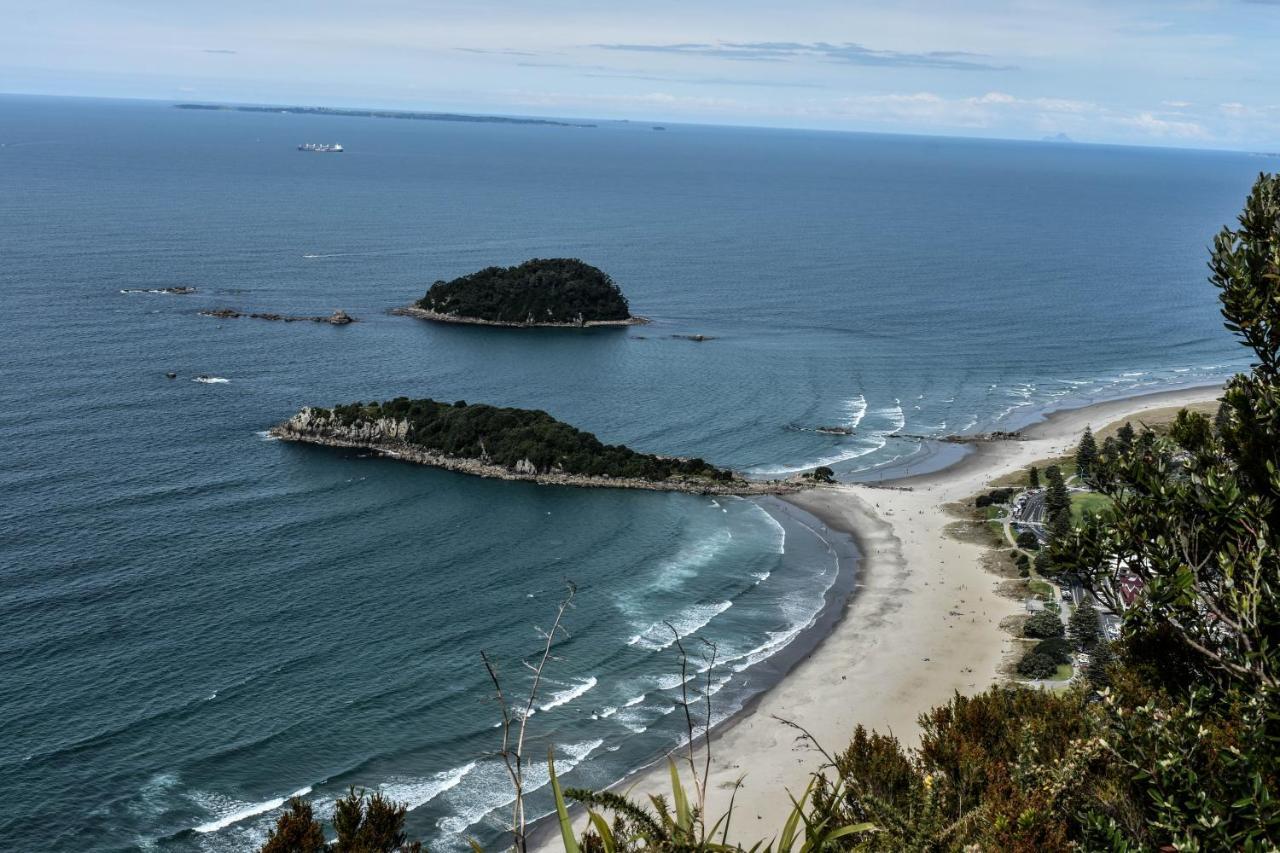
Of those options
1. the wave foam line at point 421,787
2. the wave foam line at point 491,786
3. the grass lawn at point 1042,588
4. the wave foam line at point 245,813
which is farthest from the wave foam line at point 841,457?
the wave foam line at point 245,813

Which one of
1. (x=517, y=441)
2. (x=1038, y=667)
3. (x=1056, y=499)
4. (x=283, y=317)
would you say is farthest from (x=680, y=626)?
(x=283, y=317)

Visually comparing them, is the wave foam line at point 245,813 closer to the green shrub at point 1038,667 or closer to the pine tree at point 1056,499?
the green shrub at point 1038,667

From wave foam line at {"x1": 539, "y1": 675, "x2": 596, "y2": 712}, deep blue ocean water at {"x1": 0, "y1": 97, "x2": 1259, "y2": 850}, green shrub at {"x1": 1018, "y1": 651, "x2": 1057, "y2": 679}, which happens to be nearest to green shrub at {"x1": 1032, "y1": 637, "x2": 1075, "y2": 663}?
green shrub at {"x1": 1018, "y1": 651, "x2": 1057, "y2": 679}

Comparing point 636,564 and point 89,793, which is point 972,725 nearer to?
point 89,793

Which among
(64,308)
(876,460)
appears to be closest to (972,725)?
(876,460)

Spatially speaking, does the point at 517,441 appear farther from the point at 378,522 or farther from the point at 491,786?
the point at 491,786

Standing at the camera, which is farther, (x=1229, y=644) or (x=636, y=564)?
(x=636, y=564)
